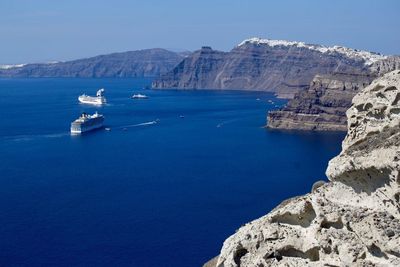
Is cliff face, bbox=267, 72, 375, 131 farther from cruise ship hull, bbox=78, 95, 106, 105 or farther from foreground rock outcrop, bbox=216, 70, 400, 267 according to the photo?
foreground rock outcrop, bbox=216, 70, 400, 267

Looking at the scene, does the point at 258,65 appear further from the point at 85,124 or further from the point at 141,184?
the point at 141,184

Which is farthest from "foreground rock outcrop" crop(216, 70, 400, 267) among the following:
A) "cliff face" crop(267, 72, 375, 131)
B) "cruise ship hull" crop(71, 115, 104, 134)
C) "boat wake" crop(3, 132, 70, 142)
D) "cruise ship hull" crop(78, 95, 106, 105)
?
"cruise ship hull" crop(78, 95, 106, 105)

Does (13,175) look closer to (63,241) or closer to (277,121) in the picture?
(63,241)

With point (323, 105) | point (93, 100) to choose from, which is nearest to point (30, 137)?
point (323, 105)

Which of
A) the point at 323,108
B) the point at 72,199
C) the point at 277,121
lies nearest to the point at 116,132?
the point at 277,121

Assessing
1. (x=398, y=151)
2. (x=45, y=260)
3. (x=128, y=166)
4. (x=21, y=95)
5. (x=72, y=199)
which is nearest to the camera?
(x=398, y=151)

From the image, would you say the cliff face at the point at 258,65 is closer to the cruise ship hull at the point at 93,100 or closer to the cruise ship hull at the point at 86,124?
the cruise ship hull at the point at 93,100
